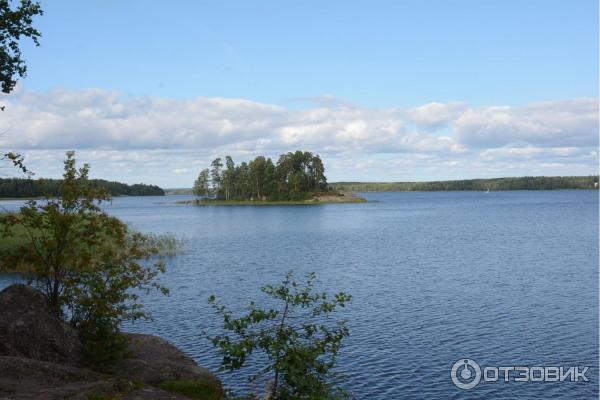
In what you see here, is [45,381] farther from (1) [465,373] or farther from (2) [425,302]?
(2) [425,302]

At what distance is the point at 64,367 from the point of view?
16.0m

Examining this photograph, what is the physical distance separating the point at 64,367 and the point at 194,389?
4.05 metres

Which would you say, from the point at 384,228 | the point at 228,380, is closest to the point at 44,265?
the point at 228,380

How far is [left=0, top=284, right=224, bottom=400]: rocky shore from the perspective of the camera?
14.2 meters

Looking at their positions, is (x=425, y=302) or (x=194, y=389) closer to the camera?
(x=194, y=389)

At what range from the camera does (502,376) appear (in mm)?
24078

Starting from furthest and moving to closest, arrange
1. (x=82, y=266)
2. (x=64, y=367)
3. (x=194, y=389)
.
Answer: (x=82, y=266) < (x=194, y=389) < (x=64, y=367)

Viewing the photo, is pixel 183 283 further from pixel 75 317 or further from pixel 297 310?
pixel 75 317

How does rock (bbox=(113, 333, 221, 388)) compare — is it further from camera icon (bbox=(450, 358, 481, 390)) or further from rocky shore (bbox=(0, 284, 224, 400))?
camera icon (bbox=(450, 358, 481, 390))

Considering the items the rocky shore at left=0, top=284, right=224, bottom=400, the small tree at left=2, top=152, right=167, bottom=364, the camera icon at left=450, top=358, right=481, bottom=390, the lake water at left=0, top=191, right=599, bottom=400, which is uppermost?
the small tree at left=2, top=152, right=167, bottom=364

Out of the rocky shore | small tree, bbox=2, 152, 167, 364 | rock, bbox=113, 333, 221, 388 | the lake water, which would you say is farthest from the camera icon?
small tree, bbox=2, 152, 167, 364

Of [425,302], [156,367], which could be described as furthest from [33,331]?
[425,302]


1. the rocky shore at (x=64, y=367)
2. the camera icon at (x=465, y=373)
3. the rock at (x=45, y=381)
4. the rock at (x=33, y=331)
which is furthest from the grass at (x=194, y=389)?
the camera icon at (x=465, y=373)

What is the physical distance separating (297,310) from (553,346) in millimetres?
14189
